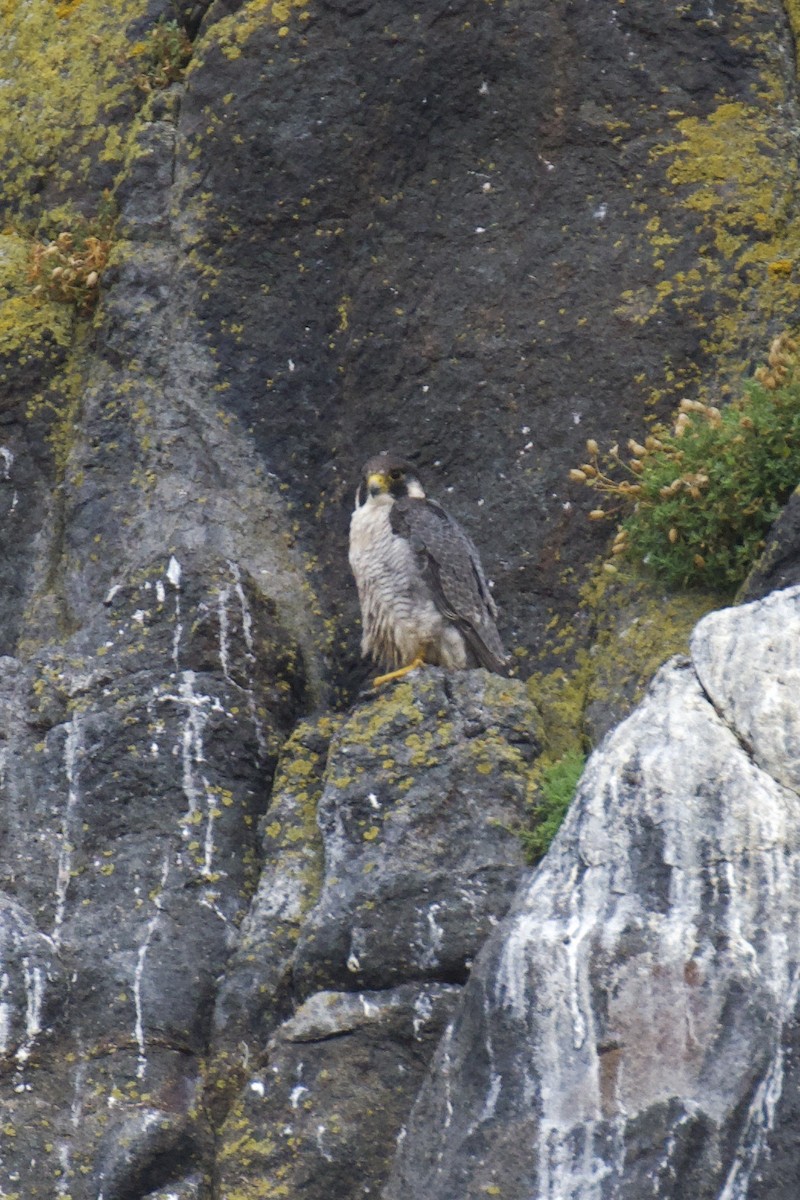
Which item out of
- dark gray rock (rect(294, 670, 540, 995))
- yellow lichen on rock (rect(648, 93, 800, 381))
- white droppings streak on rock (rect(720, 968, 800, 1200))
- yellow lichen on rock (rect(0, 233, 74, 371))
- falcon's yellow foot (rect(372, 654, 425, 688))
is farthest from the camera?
yellow lichen on rock (rect(0, 233, 74, 371))

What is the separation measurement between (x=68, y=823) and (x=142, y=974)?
2.14 feet

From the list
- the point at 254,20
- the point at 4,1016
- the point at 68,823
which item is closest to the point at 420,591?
the point at 68,823

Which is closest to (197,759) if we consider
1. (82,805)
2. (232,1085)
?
(82,805)

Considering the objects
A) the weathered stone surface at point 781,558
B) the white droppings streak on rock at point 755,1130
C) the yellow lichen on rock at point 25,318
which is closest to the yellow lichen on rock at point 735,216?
the weathered stone surface at point 781,558

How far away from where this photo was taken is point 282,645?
6176 mm

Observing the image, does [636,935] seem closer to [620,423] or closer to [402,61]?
[620,423]

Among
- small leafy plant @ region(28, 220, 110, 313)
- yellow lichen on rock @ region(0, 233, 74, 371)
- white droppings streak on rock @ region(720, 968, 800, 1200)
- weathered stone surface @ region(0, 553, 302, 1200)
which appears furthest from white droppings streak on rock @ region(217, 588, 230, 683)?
white droppings streak on rock @ region(720, 968, 800, 1200)

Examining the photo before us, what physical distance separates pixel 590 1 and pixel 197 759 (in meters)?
3.53

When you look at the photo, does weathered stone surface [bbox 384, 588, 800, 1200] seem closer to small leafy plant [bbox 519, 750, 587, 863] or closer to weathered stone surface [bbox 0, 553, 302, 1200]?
small leafy plant [bbox 519, 750, 587, 863]

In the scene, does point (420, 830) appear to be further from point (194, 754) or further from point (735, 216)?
point (735, 216)

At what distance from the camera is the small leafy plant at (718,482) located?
18.2ft

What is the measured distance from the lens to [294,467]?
6.68 metres

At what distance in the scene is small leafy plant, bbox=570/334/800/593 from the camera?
555cm

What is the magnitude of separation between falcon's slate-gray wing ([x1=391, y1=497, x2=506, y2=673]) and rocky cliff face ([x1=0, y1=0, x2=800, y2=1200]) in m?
0.30
